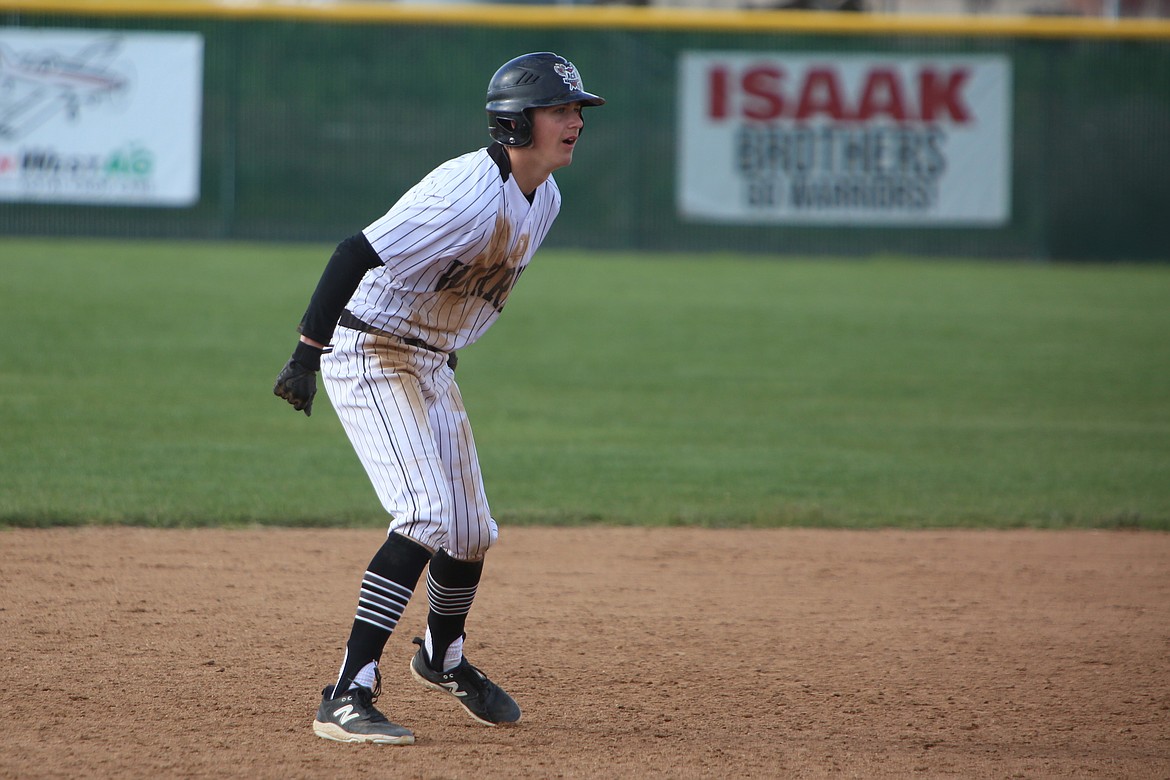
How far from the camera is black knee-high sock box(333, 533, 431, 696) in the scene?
346 cm

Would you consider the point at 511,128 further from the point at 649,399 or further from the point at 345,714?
the point at 649,399

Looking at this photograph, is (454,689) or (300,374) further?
(454,689)

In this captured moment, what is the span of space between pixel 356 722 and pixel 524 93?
1707 millimetres

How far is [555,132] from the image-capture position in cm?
346

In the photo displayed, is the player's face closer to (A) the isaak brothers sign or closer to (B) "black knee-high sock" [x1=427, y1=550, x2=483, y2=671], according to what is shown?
(B) "black knee-high sock" [x1=427, y1=550, x2=483, y2=671]

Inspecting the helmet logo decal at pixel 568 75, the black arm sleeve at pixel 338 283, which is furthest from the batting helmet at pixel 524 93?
the black arm sleeve at pixel 338 283

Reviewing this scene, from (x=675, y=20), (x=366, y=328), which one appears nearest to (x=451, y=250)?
(x=366, y=328)

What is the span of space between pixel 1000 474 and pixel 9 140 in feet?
43.9

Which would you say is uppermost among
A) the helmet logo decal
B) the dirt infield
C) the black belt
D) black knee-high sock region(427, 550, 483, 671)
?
the helmet logo decal

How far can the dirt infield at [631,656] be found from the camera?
11.2 feet

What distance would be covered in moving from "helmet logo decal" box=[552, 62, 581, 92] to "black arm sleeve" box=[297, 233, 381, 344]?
69cm

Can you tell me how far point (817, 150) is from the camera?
17.4m

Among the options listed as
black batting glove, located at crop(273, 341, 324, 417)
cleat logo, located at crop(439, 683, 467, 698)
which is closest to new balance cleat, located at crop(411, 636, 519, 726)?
cleat logo, located at crop(439, 683, 467, 698)

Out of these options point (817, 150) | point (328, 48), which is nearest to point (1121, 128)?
point (817, 150)
